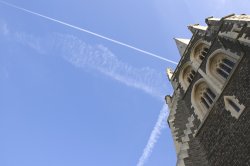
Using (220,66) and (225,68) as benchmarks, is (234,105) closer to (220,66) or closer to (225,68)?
(225,68)

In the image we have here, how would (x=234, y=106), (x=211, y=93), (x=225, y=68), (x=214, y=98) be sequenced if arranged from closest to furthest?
(x=234, y=106) → (x=214, y=98) → (x=225, y=68) → (x=211, y=93)

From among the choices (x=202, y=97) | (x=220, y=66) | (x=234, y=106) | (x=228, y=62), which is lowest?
(x=202, y=97)

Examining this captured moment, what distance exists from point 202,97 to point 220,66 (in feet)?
8.21

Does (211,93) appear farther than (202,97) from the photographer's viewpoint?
No

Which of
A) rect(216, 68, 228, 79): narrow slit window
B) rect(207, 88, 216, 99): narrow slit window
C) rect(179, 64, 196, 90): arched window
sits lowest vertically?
rect(179, 64, 196, 90): arched window

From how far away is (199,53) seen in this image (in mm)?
27344

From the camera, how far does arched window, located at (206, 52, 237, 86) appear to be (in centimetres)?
2162

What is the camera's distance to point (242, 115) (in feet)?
57.3

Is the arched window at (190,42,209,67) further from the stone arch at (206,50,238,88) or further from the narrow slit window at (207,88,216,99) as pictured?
the narrow slit window at (207,88,216,99)

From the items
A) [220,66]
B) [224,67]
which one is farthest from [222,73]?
[220,66]

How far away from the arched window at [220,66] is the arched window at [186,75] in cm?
310

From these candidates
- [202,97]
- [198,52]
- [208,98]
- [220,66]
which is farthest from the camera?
[198,52]

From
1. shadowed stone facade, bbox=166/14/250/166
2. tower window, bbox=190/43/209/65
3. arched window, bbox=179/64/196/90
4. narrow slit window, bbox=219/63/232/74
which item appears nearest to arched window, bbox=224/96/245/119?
shadowed stone facade, bbox=166/14/250/166

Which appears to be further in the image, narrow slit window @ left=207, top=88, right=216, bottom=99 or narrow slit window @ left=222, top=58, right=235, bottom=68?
narrow slit window @ left=207, top=88, right=216, bottom=99
